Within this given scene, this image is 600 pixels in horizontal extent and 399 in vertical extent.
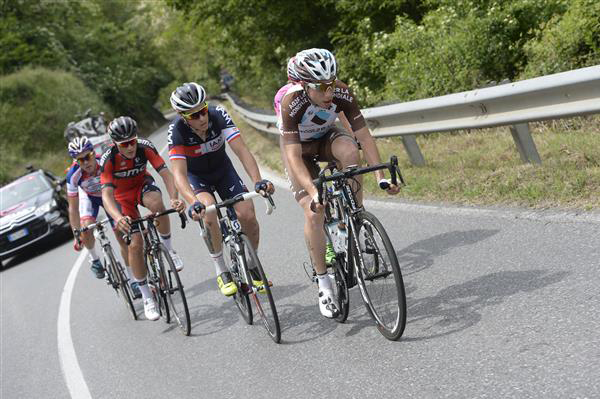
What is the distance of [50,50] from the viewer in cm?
4881

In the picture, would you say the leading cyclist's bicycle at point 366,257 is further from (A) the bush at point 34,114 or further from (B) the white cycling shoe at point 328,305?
(A) the bush at point 34,114

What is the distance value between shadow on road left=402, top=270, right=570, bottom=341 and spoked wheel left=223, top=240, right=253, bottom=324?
1500 millimetres

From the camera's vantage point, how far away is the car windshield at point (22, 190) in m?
16.5

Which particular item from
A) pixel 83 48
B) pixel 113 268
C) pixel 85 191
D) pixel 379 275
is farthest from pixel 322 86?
pixel 83 48

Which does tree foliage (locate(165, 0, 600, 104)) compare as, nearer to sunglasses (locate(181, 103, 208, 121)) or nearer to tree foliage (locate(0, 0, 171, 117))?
sunglasses (locate(181, 103, 208, 121))

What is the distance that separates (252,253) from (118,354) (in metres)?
1.89

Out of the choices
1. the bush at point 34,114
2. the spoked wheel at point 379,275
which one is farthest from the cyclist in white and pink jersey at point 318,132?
the bush at point 34,114

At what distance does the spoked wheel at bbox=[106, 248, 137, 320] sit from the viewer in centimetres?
848

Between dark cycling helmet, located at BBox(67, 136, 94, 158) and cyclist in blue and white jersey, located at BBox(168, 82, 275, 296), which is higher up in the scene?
dark cycling helmet, located at BBox(67, 136, 94, 158)

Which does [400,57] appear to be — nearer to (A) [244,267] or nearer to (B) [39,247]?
(A) [244,267]

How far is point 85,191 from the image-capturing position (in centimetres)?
933

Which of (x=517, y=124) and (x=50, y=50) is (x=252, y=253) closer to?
(x=517, y=124)

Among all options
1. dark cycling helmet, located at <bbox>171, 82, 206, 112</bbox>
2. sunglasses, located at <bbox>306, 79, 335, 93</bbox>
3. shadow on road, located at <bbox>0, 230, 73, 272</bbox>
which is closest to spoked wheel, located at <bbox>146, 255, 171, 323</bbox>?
dark cycling helmet, located at <bbox>171, 82, 206, 112</bbox>

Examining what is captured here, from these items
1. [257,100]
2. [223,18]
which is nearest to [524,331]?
[223,18]
